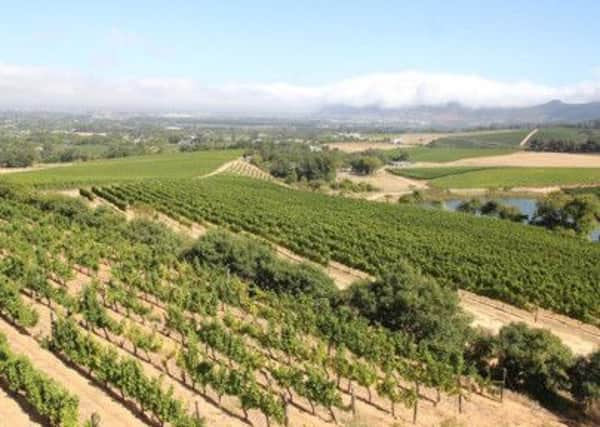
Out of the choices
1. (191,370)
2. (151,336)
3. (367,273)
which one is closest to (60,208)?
(367,273)

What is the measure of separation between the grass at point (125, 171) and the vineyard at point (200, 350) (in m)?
58.4

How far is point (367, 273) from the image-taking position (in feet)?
147

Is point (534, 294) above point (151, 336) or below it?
below

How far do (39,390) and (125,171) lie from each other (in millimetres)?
103578

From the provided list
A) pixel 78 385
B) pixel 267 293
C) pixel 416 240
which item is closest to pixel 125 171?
pixel 416 240

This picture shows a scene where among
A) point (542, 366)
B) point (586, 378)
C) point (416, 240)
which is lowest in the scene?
point (416, 240)

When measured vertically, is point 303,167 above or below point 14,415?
below

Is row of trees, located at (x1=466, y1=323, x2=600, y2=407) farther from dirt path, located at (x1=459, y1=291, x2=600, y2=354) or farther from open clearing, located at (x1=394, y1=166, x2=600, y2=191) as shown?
open clearing, located at (x1=394, y1=166, x2=600, y2=191)

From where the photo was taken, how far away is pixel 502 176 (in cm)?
12106

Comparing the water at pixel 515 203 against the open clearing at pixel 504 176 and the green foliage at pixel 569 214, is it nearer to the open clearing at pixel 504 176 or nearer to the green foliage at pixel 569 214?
the open clearing at pixel 504 176

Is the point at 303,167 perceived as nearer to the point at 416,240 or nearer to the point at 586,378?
the point at 416,240

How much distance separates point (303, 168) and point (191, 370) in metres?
103

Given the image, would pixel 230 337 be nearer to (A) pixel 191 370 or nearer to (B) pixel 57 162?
(A) pixel 191 370

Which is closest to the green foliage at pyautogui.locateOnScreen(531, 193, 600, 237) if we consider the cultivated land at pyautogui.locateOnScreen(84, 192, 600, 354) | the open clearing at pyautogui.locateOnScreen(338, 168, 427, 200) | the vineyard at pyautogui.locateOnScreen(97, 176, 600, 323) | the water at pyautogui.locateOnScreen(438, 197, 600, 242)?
the vineyard at pyautogui.locateOnScreen(97, 176, 600, 323)
